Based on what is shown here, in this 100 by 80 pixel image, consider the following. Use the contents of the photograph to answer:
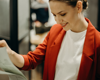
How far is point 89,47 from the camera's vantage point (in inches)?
31.5

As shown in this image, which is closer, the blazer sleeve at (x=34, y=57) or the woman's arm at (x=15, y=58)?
the woman's arm at (x=15, y=58)

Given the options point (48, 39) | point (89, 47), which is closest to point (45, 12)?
point (48, 39)

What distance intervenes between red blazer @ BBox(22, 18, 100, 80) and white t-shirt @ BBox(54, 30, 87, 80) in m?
0.03

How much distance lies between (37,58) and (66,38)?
0.28 m

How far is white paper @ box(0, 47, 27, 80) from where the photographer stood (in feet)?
1.99

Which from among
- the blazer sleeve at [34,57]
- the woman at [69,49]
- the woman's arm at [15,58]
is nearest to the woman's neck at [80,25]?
the woman at [69,49]

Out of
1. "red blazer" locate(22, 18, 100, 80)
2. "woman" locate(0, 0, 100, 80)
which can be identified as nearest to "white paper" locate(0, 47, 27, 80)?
"woman" locate(0, 0, 100, 80)

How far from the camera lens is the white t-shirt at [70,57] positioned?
0.82 meters

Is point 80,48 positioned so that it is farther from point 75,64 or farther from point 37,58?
point 37,58

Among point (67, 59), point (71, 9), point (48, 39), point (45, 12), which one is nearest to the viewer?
point (71, 9)

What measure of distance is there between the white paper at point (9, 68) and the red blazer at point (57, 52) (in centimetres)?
21

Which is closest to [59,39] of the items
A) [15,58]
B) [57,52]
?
[57,52]

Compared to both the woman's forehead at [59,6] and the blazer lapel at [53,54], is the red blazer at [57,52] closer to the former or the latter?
the blazer lapel at [53,54]

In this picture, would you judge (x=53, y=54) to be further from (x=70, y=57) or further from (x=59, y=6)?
(x=59, y=6)
